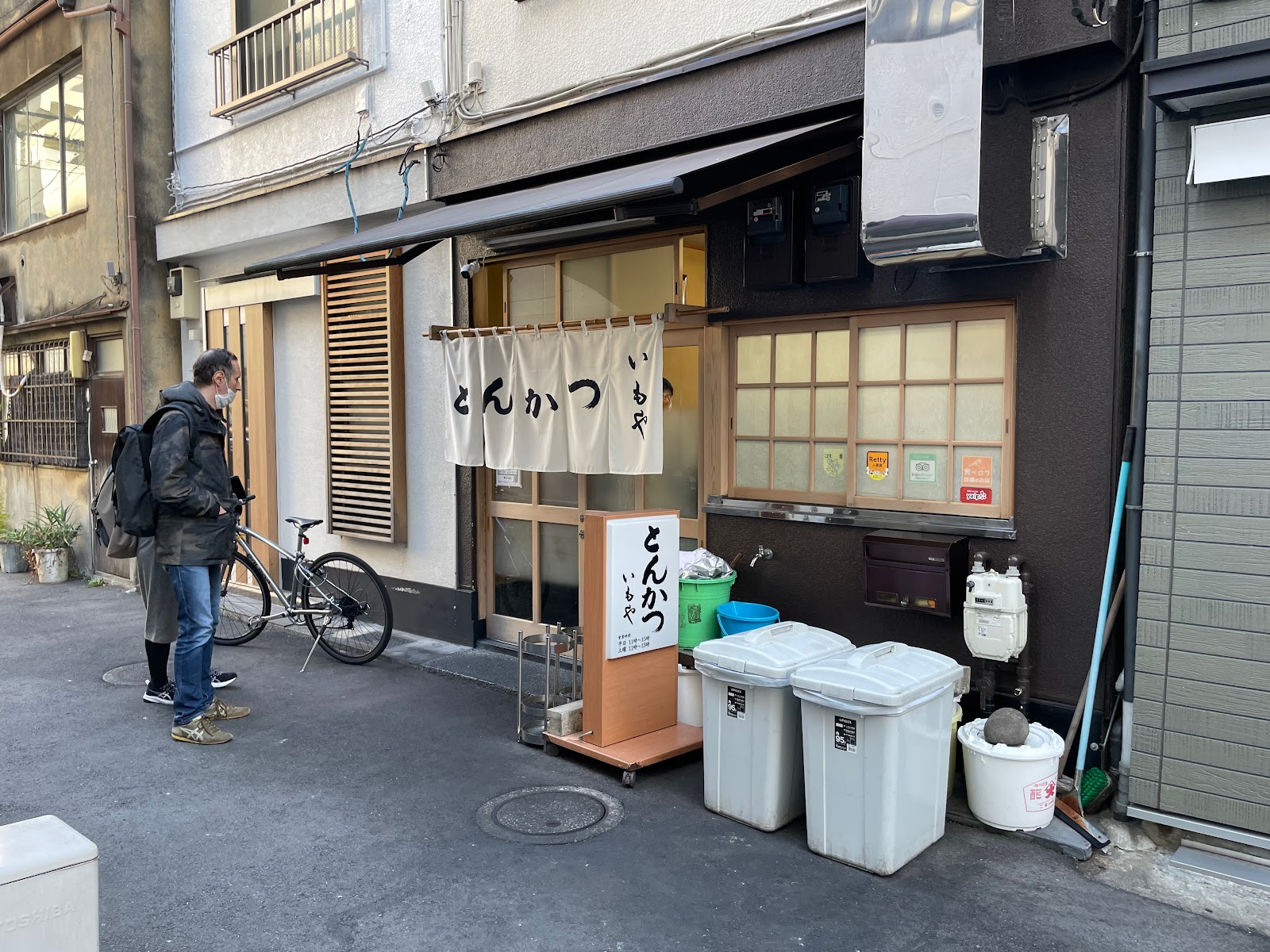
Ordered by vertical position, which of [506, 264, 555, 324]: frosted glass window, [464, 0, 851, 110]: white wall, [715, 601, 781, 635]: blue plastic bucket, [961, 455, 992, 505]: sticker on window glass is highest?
[464, 0, 851, 110]: white wall

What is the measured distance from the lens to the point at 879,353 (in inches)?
235

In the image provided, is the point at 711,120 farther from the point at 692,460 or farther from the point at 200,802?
the point at 200,802

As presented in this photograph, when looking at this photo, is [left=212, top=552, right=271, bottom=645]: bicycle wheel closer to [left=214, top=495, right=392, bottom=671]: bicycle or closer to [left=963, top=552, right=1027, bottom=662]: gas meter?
[left=214, top=495, right=392, bottom=671]: bicycle

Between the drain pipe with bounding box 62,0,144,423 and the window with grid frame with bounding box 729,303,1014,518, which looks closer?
the window with grid frame with bounding box 729,303,1014,518

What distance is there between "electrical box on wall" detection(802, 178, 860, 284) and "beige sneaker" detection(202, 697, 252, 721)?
4865mm

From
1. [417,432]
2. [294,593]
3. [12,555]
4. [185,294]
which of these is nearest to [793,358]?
[417,432]

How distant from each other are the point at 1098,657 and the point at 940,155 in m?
2.64

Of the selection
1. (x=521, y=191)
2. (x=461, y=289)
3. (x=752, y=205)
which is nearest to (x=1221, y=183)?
(x=752, y=205)

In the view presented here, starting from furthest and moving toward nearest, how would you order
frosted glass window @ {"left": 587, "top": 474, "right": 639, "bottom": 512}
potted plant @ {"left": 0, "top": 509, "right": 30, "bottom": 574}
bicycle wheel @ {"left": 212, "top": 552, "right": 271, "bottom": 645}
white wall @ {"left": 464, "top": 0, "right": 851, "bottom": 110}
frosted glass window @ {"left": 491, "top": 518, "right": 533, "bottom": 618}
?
1. potted plant @ {"left": 0, "top": 509, "right": 30, "bottom": 574}
2. bicycle wheel @ {"left": 212, "top": 552, "right": 271, "bottom": 645}
3. frosted glass window @ {"left": 491, "top": 518, "right": 533, "bottom": 618}
4. frosted glass window @ {"left": 587, "top": 474, "right": 639, "bottom": 512}
5. white wall @ {"left": 464, "top": 0, "right": 851, "bottom": 110}

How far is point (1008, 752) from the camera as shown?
457cm

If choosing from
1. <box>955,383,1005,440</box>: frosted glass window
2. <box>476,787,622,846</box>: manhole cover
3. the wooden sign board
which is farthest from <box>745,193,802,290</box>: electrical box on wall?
<box>476,787,622,846</box>: manhole cover

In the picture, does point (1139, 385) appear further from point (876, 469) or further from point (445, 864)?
point (445, 864)

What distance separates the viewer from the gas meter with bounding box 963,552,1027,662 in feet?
16.7

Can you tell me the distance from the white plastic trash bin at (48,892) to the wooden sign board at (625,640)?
338 cm
